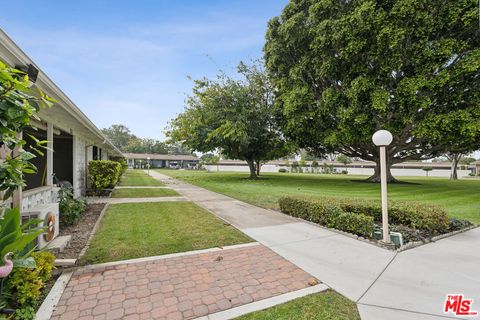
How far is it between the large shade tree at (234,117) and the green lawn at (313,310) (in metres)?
15.1

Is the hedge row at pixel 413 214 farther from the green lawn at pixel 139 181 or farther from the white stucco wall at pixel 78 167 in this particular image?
the green lawn at pixel 139 181

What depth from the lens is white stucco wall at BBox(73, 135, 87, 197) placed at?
849 cm

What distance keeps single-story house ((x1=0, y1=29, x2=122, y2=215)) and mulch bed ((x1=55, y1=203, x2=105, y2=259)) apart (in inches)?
32.4

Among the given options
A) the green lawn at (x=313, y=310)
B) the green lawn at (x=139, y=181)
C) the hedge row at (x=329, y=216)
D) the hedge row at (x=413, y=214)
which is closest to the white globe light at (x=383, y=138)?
the hedge row at (x=329, y=216)

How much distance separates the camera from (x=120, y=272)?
10.7 ft

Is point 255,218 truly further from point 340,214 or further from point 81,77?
point 81,77

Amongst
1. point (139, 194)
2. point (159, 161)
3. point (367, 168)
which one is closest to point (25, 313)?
point (139, 194)

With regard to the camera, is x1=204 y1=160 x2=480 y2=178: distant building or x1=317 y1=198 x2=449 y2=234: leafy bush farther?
x1=204 y1=160 x2=480 y2=178: distant building

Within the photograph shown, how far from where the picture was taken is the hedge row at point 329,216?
492 cm

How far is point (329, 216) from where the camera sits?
559cm

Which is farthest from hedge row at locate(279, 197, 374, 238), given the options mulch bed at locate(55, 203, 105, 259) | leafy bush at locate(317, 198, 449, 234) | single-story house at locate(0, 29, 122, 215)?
single-story house at locate(0, 29, 122, 215)

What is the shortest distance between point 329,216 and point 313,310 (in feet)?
11.2

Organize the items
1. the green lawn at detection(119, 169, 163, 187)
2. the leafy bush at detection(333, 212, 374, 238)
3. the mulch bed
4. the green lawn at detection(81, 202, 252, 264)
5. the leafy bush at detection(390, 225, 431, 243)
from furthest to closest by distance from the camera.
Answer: the green lawn at detection(119, 169, 163, 187) → the leafy bush at detection(333, 212, 374, 238) → the leafy bush at detection(390, 225, 431, 243) → the green lawn at detection(81, 202, 252, 264) → the mulch bed

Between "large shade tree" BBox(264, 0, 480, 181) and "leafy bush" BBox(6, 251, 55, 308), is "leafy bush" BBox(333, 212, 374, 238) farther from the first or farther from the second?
"large shade tree" BBox(264, 0, 480, 181)
